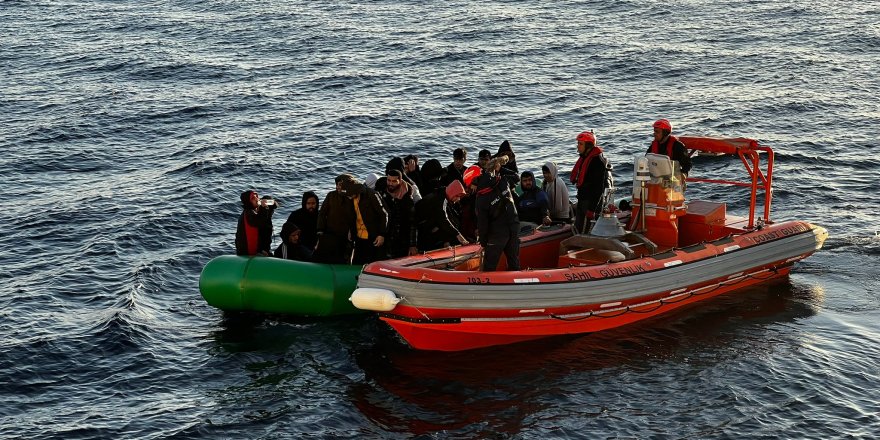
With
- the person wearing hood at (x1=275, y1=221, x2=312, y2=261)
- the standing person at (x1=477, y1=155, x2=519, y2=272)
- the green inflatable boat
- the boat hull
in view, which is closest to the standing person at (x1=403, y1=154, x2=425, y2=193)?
the person wearing hood at (x1=275, y1=221, x2=312, y2=261)

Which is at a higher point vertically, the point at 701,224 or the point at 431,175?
the point at 431,175

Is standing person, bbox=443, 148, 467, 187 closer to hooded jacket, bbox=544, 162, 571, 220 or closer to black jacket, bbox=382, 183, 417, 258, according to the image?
hooded jacket, bbox=544, 162, 571, 220

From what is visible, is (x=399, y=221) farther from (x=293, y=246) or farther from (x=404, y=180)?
(x=293, y=246)

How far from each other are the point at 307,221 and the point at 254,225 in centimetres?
71

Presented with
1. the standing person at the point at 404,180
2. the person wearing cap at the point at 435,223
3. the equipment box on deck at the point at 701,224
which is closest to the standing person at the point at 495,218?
the person wearing cap at the point at 435,223

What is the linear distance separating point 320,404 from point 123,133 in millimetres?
13402

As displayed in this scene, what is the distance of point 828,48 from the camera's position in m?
28.1

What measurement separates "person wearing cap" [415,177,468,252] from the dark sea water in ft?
3.74

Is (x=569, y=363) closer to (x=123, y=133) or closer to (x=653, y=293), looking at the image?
(x=653, y=293)

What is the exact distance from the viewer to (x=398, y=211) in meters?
12.3

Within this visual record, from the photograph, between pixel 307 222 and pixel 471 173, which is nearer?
pixel 471 173

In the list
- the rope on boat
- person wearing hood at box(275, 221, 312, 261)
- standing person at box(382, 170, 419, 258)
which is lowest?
the rope on boat

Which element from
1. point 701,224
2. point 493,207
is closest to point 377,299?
point 493,207

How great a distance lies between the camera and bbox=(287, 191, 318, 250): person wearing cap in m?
12.7
